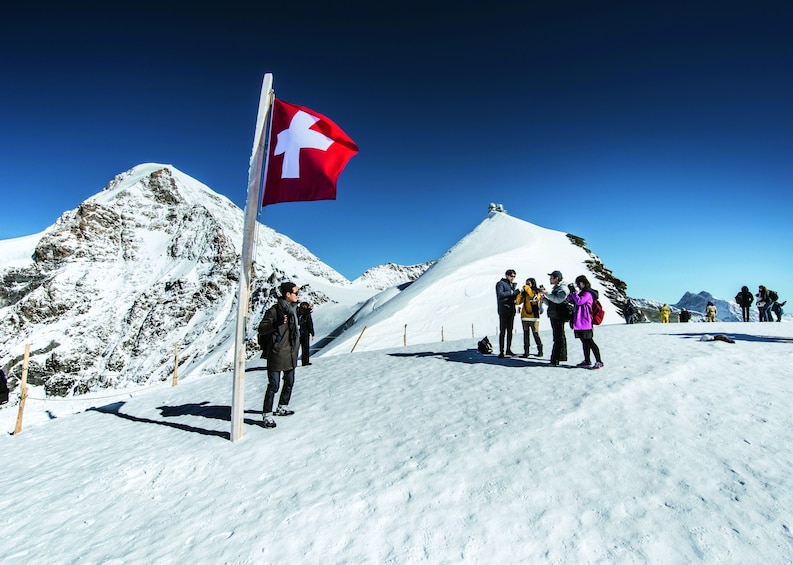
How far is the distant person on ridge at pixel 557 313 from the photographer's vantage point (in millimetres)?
9000

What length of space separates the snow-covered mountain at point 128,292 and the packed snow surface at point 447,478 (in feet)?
229

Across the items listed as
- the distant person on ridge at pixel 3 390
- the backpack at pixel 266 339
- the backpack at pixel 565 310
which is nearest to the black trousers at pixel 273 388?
the backpack at pixel 266 339

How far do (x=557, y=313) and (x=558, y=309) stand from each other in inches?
4.0

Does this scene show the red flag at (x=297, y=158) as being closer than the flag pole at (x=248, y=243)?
No

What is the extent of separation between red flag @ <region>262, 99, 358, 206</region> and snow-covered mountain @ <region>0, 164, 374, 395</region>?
70377 millimetres

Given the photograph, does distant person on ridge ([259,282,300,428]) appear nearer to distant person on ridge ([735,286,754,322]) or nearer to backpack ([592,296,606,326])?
backpack ([592,296,606,326])

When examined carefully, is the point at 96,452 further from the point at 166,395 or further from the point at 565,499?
the point at 565,499

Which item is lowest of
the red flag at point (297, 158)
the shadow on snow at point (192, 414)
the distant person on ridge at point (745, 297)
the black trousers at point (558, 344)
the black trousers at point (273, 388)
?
the shadow on snow at point (192, 414)

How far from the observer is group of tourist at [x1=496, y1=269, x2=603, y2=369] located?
27.9 feet

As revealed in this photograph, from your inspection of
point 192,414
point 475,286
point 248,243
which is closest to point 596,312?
point 248,243

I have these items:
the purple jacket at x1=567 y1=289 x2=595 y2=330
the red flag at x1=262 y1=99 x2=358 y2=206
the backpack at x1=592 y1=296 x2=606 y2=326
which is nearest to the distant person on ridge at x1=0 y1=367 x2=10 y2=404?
the red flag at x1=262 y1=99 x2=358 y2=206

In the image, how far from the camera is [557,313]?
9.01 meters

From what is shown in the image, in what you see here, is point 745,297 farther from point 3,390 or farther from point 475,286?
point 3,390

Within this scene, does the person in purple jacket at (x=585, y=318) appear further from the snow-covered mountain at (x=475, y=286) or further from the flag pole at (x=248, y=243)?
the snow-covered mountain at (x=475, y=286)
